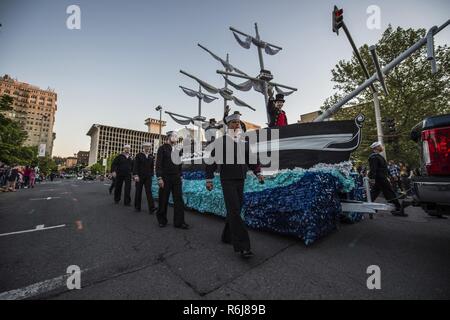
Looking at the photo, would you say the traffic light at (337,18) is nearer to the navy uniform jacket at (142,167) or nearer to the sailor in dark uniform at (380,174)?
the sailor in dark uniform at (380,174)

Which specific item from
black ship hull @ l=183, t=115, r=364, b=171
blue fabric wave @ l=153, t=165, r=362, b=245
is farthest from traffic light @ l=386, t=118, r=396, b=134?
blue fabric wave @ l=153, t=165, r=362, b=245

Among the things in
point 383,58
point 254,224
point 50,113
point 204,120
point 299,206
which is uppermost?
point 50,113

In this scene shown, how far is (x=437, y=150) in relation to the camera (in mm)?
2537

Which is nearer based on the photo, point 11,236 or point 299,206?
point 299,206

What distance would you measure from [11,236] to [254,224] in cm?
435

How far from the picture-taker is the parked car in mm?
2463

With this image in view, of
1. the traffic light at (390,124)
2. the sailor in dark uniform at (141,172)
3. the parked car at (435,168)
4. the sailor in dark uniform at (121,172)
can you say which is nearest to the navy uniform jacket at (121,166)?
the sailor in dark uniform at (121,172)

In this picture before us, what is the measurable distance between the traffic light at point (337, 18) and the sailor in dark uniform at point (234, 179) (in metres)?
6.68

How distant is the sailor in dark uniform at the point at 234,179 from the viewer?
2.80 meters
